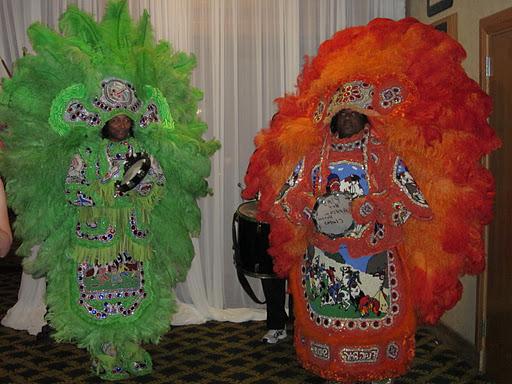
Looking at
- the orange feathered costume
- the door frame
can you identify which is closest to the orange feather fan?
the orange feathered costume

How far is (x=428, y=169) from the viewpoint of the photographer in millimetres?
3184

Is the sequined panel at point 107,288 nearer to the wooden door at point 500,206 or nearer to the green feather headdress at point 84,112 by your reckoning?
the green feather headdress at point 84,112

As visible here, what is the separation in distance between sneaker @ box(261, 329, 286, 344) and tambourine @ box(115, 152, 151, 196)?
4.96 feet

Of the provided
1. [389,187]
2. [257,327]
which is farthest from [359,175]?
[257,327]

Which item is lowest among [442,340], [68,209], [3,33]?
[442,340]

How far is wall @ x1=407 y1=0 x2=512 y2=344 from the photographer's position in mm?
3926

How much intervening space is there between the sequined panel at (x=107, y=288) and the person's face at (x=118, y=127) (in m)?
0.62

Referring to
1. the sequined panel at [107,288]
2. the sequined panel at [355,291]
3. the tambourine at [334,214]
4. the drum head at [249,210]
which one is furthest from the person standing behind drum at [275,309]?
the tambourine at [334,214]

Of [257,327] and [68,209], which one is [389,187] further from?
[257,327]

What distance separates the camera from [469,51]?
409 cm

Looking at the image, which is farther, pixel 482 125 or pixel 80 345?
pixel 80 345

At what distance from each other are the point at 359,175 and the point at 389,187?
0.14 m

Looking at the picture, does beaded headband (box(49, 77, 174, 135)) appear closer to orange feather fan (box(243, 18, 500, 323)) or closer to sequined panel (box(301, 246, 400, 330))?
orange feather fan (box(243, 18, 500, 323))

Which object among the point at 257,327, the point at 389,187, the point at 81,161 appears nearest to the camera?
the point at 389,187
